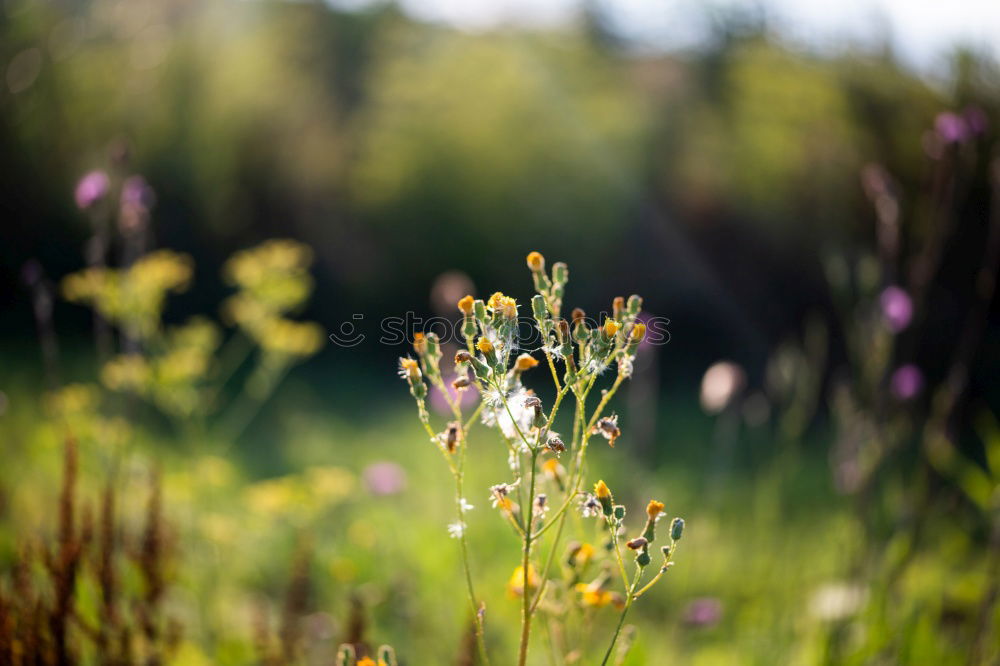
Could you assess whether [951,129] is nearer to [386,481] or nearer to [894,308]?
[894,308]

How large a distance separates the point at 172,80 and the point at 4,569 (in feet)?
15.5

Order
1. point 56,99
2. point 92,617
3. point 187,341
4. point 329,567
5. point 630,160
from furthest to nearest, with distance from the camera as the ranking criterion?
1. point 630,160
2. point 56,99
3. point 329,567
4. point 187,341
5. point 92,617

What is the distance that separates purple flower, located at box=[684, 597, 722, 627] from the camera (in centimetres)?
192

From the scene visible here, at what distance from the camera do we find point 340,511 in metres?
3.14

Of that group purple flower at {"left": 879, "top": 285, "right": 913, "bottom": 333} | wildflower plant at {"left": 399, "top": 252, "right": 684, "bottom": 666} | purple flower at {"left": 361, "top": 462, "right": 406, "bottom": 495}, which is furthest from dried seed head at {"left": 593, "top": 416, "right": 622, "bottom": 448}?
purple flower at {"left": 361, "top": 462, "right": 406, "bottom": 495}

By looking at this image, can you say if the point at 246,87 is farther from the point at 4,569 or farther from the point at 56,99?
the point at 4,569

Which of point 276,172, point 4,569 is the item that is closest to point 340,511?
point 4,569

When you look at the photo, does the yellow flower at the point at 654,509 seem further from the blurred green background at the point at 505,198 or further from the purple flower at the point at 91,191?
the blurred green background at the point at 505,198

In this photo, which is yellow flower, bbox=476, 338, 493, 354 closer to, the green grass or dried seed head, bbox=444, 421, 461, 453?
dried seed head, bbox=444, 421, 461, 453

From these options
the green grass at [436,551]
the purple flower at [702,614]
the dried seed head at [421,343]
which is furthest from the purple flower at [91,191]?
the purple flower at [702,614]

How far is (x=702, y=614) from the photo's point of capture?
1.95 meters

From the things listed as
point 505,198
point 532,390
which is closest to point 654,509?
point 532,390

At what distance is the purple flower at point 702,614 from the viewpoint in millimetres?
1924

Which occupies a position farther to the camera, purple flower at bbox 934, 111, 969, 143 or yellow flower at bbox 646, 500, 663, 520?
purple flower at bbox 934, 111, 969, 143
